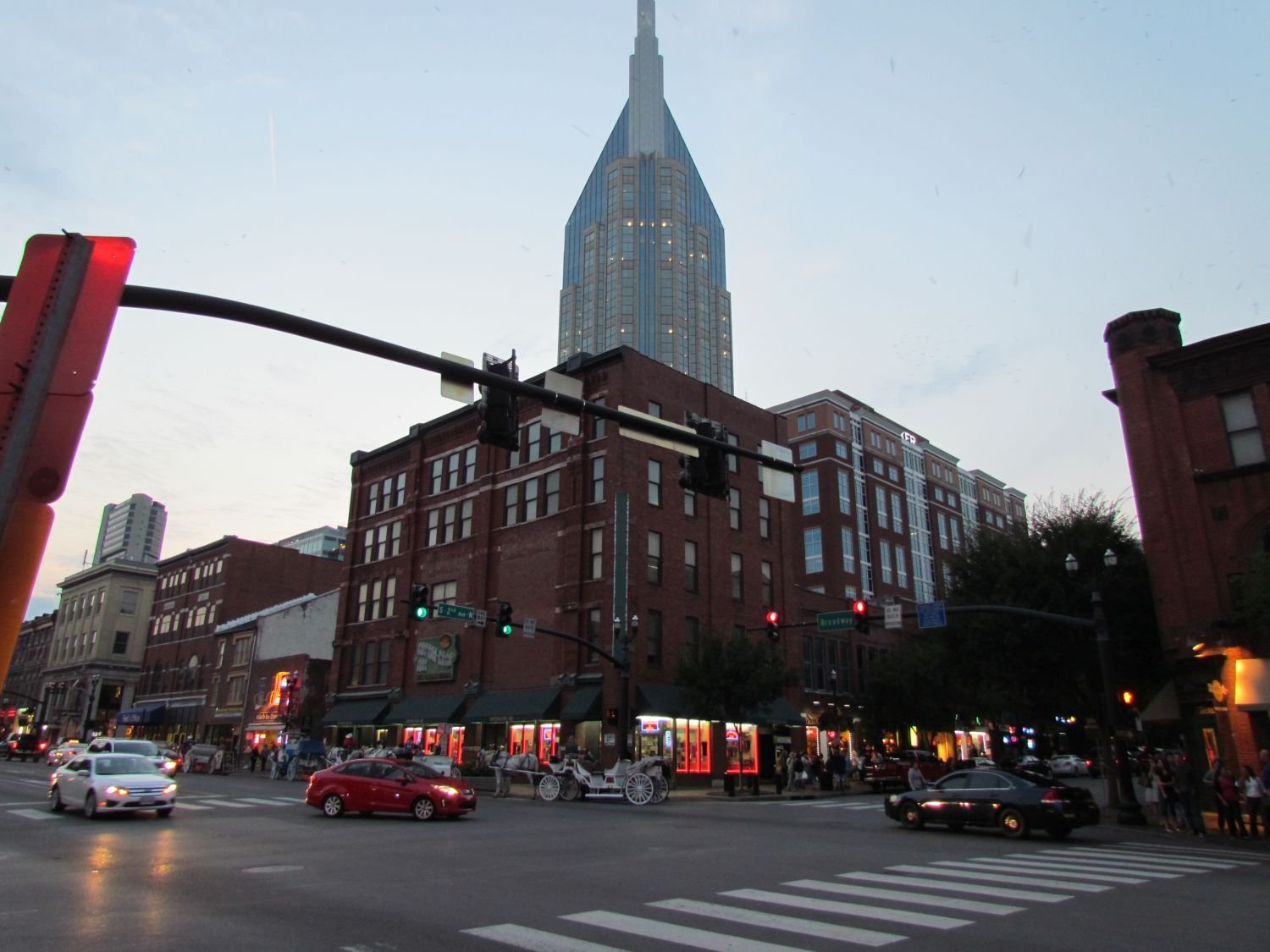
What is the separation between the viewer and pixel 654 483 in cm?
4266

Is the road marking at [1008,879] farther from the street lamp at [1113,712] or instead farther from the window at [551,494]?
the window at [551,494]

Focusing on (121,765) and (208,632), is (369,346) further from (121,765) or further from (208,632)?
(208,632)

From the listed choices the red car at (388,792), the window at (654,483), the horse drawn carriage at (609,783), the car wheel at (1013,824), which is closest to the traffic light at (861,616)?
the car wheel at (1013,824)

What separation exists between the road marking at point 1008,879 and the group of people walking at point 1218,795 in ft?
30.7

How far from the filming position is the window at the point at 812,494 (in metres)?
84.8

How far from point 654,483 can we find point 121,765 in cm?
2619

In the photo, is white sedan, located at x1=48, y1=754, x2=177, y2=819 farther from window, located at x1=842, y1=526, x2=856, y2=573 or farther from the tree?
window, located at x1=842, y1=526, x2=856, y2=573

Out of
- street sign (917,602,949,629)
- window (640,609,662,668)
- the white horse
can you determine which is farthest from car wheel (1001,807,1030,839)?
window (640,609,662,668)

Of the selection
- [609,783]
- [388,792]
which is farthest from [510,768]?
[388,792]

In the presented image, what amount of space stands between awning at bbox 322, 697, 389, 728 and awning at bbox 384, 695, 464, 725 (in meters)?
0.85

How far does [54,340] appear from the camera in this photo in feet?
12.3

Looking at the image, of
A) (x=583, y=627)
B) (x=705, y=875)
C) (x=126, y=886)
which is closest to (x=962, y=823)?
(x=705, y=875)

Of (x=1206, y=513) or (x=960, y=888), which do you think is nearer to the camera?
(x=960, y=888)

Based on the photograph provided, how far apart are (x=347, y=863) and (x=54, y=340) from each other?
11180mm
